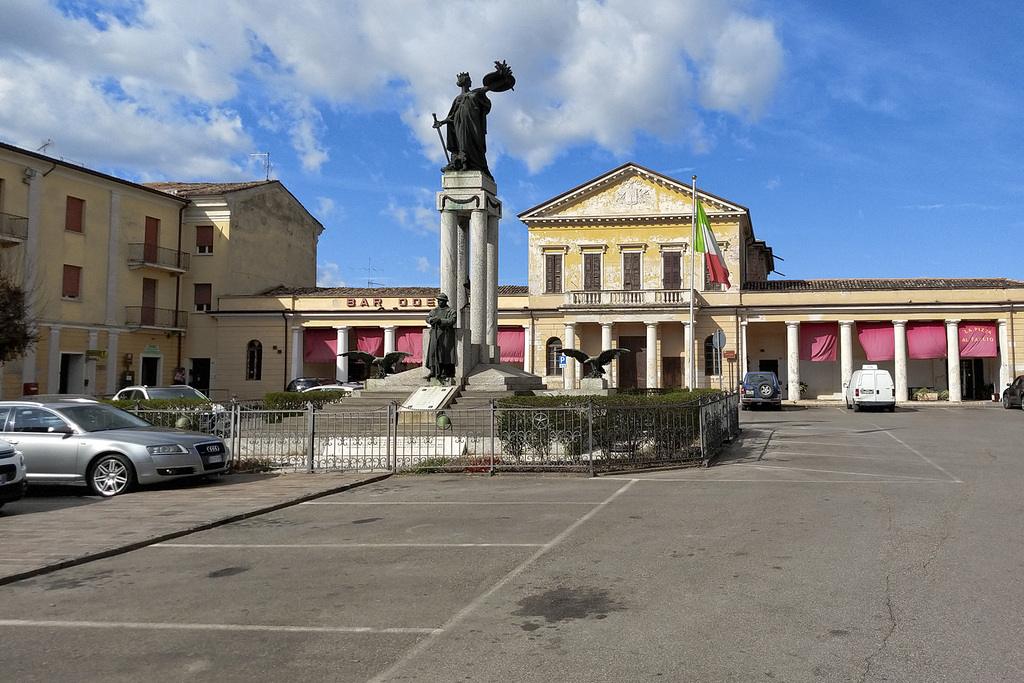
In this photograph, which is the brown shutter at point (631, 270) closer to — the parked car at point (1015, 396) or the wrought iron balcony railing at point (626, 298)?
the wrought iron balcony railing at point (626, 298)

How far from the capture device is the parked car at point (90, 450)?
1122cm

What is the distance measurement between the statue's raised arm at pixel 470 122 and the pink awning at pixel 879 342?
27506 millimetres

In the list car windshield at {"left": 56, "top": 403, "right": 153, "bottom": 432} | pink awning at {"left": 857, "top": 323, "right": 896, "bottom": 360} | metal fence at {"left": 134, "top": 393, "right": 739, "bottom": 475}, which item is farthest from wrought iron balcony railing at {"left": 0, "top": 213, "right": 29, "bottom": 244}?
pink awning at {"left": 857, "top": 323, "right": 896, "bottom": 360}

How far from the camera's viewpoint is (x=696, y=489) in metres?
10.6

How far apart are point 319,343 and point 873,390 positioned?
2761 centimetres

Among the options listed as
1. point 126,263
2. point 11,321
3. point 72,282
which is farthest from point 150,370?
point 11,321

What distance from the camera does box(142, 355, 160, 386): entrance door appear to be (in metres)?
40.0

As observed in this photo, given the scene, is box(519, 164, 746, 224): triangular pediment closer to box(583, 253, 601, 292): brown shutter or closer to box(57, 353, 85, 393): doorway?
box(583, 253, 601, 292): brown shutter

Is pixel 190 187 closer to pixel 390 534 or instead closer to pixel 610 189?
pixel 610 189

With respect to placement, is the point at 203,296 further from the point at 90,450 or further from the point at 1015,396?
the point at 1015,396

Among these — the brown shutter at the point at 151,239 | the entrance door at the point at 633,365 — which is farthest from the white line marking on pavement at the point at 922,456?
the brown shutter at the point at 151,239

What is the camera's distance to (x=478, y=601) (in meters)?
5.48

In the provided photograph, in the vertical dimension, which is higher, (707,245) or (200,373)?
(707,245)

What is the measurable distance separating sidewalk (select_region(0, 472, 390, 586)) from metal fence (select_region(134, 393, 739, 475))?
64 centimetres
